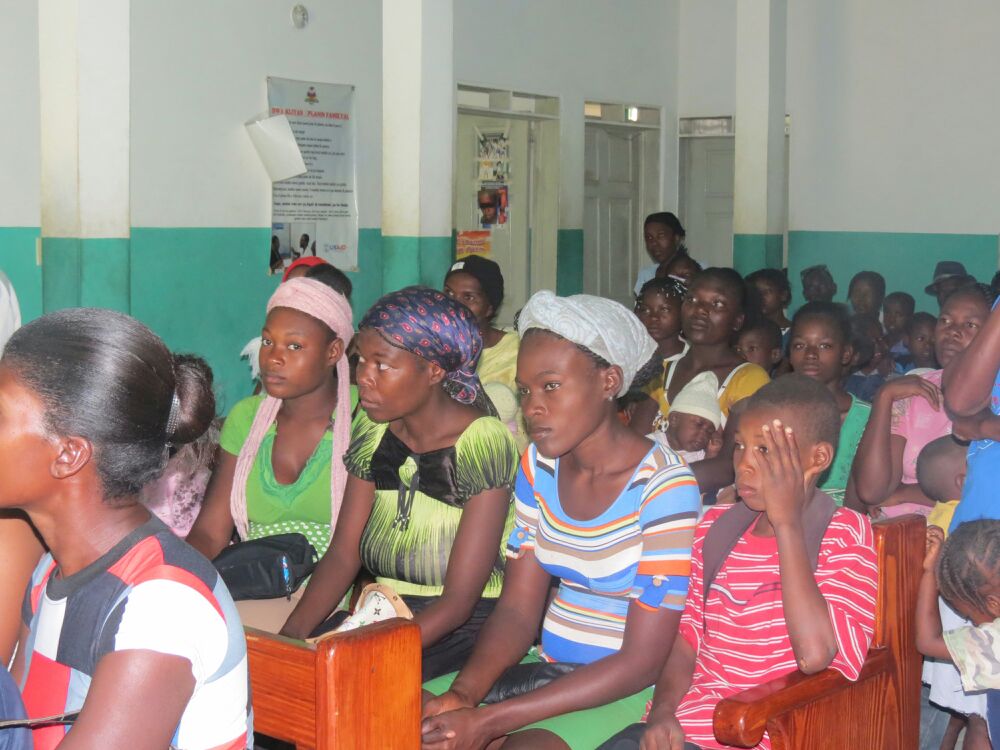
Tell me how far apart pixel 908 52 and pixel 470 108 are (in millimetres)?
3386

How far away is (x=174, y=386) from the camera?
154 cm

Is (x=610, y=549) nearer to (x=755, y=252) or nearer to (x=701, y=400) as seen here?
(x=701, y=400)

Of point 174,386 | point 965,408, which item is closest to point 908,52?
point 965,408

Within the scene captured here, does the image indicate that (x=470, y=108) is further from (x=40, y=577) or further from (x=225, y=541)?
(x=40, y=577)

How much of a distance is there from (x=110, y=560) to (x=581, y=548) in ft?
3.88

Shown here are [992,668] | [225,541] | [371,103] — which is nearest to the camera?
[992,668]

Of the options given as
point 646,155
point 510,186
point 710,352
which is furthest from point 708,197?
point 710,352

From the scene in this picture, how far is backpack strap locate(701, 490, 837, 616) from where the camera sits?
89.4 inches

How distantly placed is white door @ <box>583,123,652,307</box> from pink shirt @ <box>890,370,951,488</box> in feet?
21.1

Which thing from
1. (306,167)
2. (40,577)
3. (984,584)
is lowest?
(984,584)

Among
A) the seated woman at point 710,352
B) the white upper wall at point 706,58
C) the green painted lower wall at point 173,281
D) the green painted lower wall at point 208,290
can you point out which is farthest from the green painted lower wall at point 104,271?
the white upper wall at point 706,58

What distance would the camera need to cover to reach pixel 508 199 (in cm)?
927

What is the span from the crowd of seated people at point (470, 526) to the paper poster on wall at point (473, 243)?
522cm

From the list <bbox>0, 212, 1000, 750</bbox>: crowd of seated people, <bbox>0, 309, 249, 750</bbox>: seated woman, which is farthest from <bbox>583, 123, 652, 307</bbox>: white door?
<bbox>0, 309, 249, 750</bbox>: seated woman
